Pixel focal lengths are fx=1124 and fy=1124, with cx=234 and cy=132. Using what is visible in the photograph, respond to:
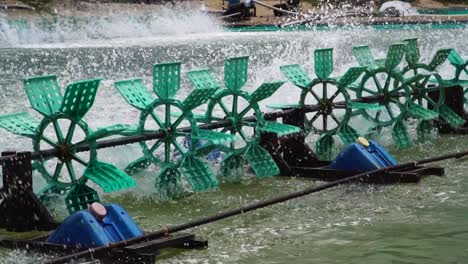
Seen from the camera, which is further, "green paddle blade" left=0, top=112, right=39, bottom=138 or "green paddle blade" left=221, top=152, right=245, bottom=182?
"green paddle blade" left=221, top=152, right=245, bottom=182

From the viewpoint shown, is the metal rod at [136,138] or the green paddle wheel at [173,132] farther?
the green paddle wheel at [173,132]

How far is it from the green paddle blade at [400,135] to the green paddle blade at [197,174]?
3984 millimetres

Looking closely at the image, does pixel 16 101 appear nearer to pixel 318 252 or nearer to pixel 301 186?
pixel 301 186

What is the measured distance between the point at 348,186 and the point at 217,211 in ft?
5.92

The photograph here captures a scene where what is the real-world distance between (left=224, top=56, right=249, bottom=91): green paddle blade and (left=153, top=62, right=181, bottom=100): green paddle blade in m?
0.88

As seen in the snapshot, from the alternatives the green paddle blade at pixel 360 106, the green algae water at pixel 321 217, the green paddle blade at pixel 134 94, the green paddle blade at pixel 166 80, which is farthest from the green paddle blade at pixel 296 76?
the green paddle blade at pixel 134 94

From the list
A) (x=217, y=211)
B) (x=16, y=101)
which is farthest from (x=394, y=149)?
(x=16, y=101)

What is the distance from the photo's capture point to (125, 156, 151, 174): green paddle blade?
470 inches

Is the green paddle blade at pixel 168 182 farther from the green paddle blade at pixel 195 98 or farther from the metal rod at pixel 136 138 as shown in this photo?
the green paddle blade at pixel 195 98

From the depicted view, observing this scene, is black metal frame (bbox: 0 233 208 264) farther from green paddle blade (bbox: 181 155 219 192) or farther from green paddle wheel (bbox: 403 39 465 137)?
green paddle wheel (bbox: 403 39 465 137)

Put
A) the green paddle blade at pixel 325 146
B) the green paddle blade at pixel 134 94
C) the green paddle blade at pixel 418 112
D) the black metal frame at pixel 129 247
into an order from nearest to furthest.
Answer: the black metal frame at pixel 129 247 → the green paddle blade at pixel 134 94 → the green paddle blade at pixel 325 146 → the green paddle blade at pixel 418 112

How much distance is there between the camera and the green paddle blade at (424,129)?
15.9 m

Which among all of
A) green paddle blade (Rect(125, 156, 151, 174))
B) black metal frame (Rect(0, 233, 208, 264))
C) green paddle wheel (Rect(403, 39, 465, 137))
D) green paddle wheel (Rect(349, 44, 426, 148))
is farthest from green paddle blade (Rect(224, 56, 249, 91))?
green paddle wheel (Rect(403, 39, 465, 137))

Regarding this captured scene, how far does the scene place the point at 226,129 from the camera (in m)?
12.7
